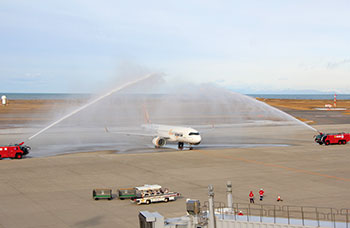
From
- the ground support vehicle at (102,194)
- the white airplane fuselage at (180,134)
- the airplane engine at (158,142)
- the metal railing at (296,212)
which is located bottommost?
the metal railing at (296,212)

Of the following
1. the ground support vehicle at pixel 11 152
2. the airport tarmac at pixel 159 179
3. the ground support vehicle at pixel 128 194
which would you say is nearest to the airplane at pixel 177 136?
the airport tarmac at pixel 159 179

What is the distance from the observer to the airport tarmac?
3139cm

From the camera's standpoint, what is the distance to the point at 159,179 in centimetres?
4331

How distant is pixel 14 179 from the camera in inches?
1720

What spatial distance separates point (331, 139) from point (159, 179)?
125 feet

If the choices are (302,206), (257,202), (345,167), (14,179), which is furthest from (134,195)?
(345,167)

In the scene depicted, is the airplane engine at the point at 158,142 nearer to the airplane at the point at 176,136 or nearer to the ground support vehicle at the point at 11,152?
the airplane at the point at 176,136

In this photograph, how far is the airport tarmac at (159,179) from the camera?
31391 mm

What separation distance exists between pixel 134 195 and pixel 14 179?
15602 millimetres

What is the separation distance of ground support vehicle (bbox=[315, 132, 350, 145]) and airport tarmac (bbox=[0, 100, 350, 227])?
7.25ft

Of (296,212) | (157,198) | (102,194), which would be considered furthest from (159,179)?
(296,212)

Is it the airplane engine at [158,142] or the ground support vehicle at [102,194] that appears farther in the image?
the airplane engine at [158,142]

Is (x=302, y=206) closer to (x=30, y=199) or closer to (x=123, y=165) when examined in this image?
(x=30, y=199)

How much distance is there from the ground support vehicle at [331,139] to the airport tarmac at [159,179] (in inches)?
87.0
